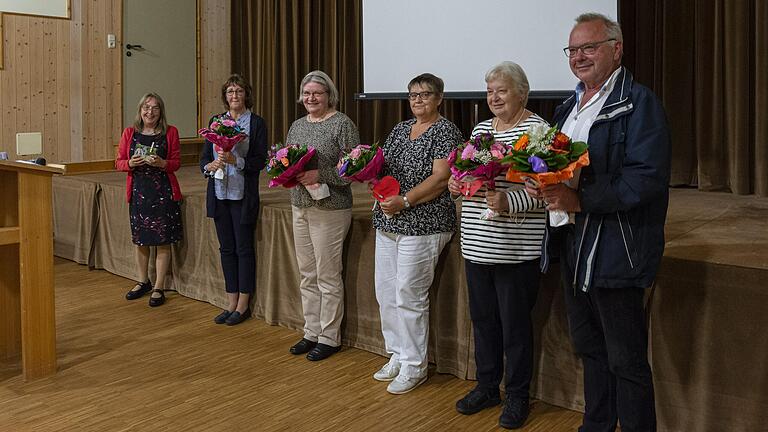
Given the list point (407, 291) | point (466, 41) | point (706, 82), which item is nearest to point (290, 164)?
point (407, 291)

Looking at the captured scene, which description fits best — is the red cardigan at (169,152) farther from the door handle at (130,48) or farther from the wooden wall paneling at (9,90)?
the door handle at (130,48)

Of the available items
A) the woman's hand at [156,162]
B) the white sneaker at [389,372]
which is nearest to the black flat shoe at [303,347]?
the white sneaker at [389,372]

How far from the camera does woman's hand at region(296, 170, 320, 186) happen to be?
11.9 feet

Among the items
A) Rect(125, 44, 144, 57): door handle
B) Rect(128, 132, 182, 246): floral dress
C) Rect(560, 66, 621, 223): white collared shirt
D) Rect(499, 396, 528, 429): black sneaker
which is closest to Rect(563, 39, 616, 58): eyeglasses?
Rect(560, 66, 621, 223): white collared shirt

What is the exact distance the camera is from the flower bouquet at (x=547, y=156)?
7.42 ft

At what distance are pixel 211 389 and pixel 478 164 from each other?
5.44 ft

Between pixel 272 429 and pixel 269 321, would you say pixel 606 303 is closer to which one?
pixel 272 429

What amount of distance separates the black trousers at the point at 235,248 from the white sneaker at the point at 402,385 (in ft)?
4.54

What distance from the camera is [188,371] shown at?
370 centimetres

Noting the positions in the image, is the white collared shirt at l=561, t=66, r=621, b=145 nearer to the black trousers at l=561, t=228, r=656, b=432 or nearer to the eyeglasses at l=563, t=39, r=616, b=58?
the eyeglasses at l=563, t=39, r=616, b=58

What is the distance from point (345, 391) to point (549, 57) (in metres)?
2.90

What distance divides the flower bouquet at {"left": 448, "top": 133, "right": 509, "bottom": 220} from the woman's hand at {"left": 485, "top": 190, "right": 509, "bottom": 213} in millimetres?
36

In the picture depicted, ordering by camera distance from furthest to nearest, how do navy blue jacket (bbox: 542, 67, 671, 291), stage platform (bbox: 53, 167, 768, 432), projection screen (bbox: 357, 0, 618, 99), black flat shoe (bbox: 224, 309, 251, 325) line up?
projection screen (bbox: 357, 0, 618, 99) → black flat shoe (bbox: 224, 309, 251, 325) → stage platform (bbox: 53, 167, 768, 432) → navy blue jacket (bbox: 542, 67, 671, 291)

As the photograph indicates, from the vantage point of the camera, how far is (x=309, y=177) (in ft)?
11.9
